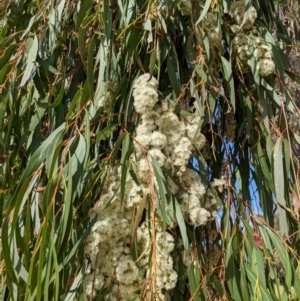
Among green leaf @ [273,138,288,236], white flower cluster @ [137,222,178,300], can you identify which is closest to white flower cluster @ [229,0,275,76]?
green leaf @ [273,138,288,236]

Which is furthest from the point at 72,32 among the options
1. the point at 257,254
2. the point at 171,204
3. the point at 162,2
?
the point at 257,254

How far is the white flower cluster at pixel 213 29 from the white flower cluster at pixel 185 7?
0.03 metres

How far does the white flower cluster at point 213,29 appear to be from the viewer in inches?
43.1

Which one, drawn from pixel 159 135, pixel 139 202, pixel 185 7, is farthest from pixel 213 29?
pixel 139 202

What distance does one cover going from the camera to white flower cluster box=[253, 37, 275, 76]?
1.09 m

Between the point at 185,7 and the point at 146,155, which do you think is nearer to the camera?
the point at 146,155

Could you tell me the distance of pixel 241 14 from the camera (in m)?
1.14

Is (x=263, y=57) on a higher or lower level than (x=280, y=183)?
higher

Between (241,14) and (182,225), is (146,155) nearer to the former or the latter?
(182,225)

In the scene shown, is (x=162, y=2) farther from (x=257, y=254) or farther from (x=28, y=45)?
(x=257, y=254)

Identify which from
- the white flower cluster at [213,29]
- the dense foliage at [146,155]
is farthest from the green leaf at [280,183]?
the white flower cluster at [213,29]

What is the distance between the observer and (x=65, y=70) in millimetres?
1189

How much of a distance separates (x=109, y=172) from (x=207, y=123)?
0.84 ft

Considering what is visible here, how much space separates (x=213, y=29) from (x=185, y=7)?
7 cm
